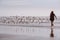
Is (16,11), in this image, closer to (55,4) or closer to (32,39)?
(55,4)

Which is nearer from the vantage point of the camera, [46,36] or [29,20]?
[46,36]

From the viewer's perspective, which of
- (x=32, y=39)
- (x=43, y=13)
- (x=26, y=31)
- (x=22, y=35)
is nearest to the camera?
(x=32, y=39)

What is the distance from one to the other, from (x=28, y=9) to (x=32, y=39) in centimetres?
140

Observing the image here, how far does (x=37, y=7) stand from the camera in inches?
220

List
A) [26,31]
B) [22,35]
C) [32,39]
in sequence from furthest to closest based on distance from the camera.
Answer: [26,31]
[22,35]
[32,39]

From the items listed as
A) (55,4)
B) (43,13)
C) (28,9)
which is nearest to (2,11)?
(28,9)

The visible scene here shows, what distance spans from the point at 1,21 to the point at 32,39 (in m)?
1.70

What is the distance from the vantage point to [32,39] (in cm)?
436

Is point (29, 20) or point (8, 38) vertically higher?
point (29, 20)

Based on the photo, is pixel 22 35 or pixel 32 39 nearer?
pixel 32 39

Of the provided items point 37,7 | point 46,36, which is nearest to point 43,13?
point 37,7

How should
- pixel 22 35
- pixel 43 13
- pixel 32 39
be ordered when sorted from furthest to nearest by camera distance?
pixel 43 13
pixel 22 35
pixel 32 39

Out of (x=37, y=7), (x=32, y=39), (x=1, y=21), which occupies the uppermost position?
(x=37, y=7)

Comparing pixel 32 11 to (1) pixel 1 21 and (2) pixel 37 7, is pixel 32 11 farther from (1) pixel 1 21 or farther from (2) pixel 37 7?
(1) pixel 1 21
